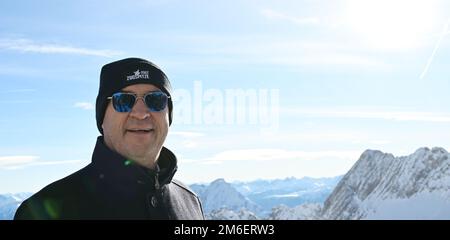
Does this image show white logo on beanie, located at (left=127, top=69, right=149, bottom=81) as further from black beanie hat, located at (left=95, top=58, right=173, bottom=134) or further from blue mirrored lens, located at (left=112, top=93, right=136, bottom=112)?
blue mirrored lens, located at (left=112, top=93, right=136, bottom=112)

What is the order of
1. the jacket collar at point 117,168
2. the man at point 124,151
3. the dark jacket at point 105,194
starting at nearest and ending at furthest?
the dark jacket at point 105,194 → the man at point 124,151 → the jacket collar at point 117,168

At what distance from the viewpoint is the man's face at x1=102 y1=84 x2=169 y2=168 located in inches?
272

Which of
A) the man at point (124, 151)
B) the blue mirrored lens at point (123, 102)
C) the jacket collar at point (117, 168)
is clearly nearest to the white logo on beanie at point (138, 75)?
the man at point (124, 151)

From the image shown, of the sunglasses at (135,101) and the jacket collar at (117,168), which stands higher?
the sunglasses at (135,101)

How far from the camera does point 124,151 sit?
22.9 ft

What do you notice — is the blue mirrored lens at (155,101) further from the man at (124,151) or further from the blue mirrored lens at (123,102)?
the blue mirrored lens at (123,102)

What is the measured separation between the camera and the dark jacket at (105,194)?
663cm

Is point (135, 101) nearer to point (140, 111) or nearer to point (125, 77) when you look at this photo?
point (140, 111)
